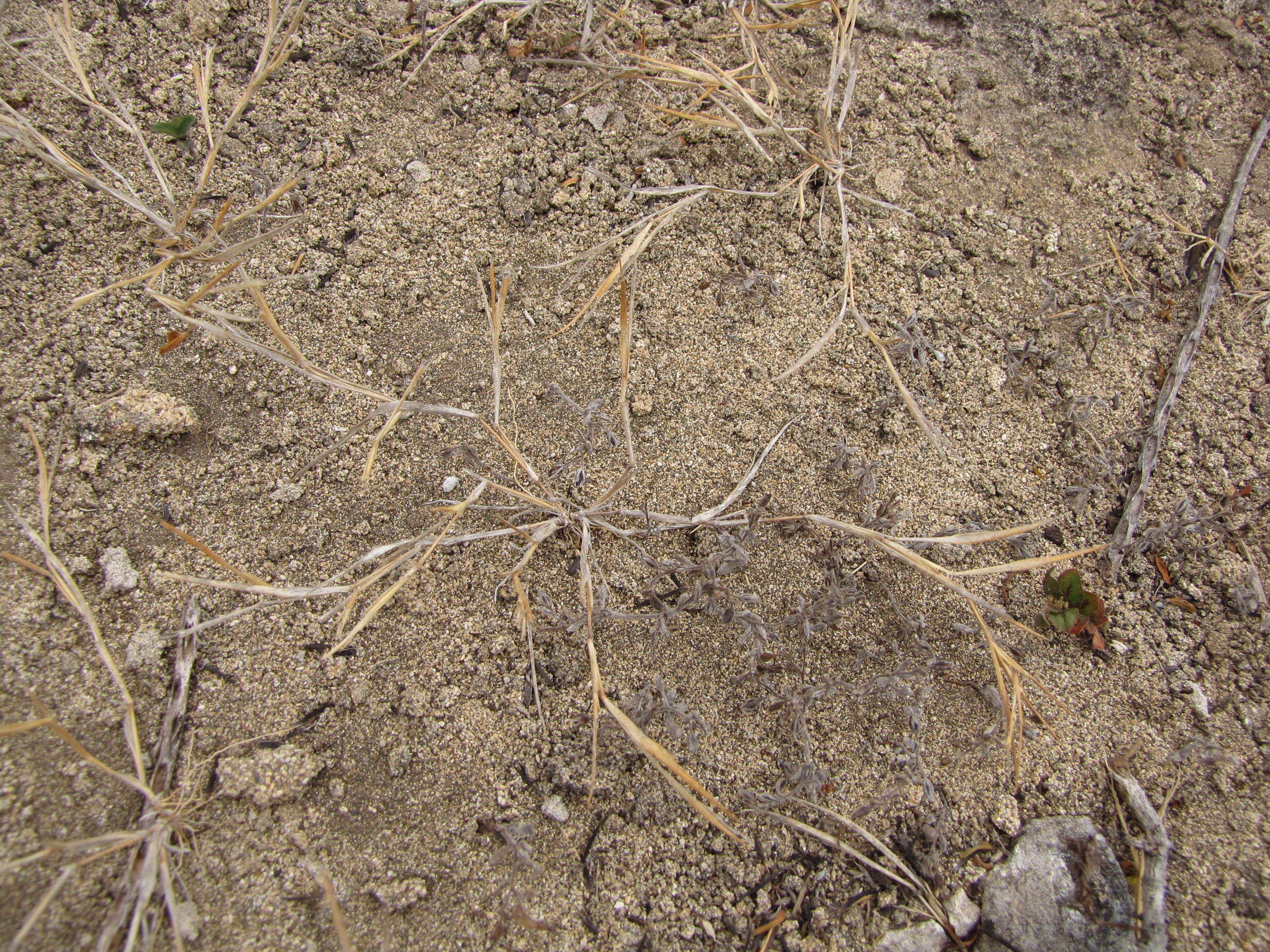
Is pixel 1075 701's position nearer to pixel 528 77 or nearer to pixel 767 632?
pixel 767 632

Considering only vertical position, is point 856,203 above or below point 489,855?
above

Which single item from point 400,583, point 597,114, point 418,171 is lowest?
point 400,583

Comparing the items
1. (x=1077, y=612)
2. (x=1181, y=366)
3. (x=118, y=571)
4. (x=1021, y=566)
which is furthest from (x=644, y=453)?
(x=1181, y=366)

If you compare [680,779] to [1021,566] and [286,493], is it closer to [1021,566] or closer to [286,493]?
[1021,566]

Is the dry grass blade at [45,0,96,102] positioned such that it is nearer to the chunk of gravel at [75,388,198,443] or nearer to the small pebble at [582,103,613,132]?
the chunk of gravel at [75,388,198,443]

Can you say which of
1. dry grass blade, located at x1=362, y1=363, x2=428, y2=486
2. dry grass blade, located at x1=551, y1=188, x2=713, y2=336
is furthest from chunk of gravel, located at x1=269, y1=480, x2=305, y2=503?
dry grass blade, located at x1=551, y1=188, x2=713, y2=336

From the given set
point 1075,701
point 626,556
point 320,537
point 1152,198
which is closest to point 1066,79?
point 1152,198

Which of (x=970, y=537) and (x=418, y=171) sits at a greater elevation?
(x=418, y=171)
